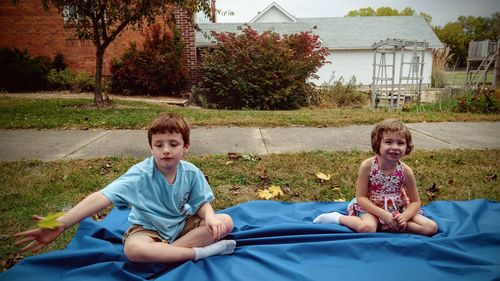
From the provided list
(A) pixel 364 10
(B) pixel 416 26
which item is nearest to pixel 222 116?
(B) pixel 416 26

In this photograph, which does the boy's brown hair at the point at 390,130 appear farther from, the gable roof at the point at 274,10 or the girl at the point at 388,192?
the gable roof at the point at 274,10

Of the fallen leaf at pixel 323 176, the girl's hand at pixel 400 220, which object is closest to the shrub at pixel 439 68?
the fallen leaf at pixel 323 176

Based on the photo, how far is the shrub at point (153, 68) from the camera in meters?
13.5

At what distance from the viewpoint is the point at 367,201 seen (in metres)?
2.76

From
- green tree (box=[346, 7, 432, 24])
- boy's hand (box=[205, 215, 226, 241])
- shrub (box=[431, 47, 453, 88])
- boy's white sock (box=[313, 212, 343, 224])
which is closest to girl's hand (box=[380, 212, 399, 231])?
boy's white sock (box=[313, 212, 343, 224])

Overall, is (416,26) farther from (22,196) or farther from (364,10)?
(364,10)

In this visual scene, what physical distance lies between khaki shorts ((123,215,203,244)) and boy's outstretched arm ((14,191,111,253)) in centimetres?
34

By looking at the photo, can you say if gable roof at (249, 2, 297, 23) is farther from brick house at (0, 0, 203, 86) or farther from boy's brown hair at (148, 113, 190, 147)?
boy's brown hair at (148, 113, 190, 147)

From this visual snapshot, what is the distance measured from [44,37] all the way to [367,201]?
15930 mm

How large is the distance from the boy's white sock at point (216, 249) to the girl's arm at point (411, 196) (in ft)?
4.47

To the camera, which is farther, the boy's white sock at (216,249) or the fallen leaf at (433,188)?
the fallen leaf at (433,188)

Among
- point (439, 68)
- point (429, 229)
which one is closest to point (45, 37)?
point (429, 229)

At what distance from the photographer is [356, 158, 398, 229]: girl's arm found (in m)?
2.70

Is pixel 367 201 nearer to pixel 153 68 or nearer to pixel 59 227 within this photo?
pixel 59 227
